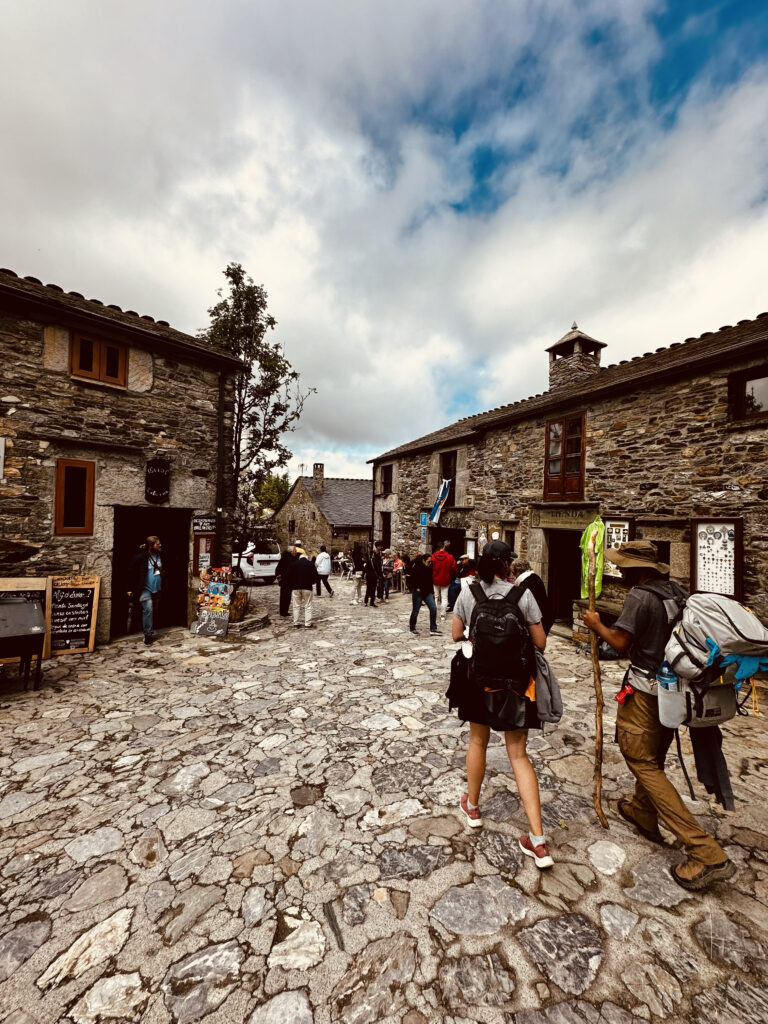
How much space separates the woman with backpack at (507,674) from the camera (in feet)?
8.59

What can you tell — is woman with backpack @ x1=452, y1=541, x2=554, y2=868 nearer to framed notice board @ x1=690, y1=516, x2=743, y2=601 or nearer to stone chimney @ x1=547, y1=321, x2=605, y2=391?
framed notice board @ x1=690, y1=516, x2=743, y2=601

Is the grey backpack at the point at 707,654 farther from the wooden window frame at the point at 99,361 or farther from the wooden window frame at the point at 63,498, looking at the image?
the wooden window frame at the point at 99,361

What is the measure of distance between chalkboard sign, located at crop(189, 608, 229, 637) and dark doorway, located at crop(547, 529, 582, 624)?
26.7 ft

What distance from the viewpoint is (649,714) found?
267 cm

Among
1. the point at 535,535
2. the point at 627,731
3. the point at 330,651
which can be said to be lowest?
the point at 330,651

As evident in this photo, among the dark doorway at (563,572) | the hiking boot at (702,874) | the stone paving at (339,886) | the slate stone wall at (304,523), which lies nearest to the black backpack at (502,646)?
the stone paving at (339,886)

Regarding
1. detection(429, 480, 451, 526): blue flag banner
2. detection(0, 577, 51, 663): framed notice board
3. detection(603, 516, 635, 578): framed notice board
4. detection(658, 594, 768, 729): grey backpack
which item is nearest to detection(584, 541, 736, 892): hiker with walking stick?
detection(658, 594, 768, 729): grey backpack

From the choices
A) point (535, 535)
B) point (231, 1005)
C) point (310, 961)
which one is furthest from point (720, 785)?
point (535, 535)

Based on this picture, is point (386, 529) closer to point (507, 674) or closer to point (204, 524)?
point (204, 524)

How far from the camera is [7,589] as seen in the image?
21.1 feet

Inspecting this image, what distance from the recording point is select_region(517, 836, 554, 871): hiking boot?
2623 millimetres

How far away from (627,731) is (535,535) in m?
8.82

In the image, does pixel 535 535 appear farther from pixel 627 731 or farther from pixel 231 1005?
pixel 231 1005

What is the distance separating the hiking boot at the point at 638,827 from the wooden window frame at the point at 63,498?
8668 mm
